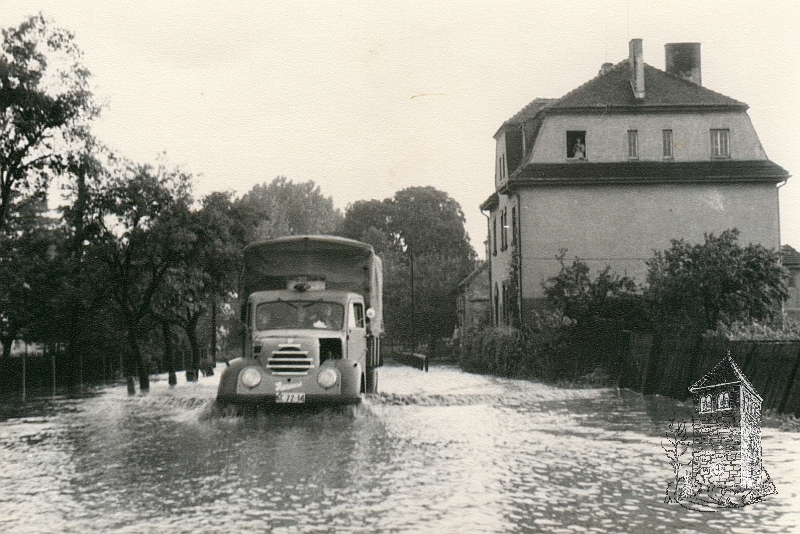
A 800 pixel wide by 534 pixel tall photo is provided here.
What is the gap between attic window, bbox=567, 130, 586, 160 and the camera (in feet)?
134

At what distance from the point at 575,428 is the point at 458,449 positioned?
3709mm

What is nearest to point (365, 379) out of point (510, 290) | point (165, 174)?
point (165, 174)

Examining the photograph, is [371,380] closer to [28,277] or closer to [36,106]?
[36,106]

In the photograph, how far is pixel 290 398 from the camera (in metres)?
17.9

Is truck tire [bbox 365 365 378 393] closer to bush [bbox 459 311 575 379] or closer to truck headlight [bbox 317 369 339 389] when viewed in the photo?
truck headlight [bbox 317 369 339 389]

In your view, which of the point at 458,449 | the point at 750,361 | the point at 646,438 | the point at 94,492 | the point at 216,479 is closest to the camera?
the point at 94,492

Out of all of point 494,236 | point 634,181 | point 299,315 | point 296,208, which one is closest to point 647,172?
point 634,181

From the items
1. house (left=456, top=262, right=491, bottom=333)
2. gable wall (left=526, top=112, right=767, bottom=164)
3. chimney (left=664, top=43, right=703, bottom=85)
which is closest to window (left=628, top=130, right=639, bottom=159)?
gable wall (left=526, top=112, right=767, bottom=164)

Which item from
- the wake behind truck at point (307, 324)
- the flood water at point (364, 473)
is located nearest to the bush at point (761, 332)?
the flood water at point (364, 473)

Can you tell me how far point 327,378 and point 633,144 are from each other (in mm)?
26486

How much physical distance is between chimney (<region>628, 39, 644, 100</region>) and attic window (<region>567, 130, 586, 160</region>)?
319cm

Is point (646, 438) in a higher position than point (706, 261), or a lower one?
lower

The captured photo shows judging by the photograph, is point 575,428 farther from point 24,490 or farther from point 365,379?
point 24,490

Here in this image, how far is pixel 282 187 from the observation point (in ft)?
287
